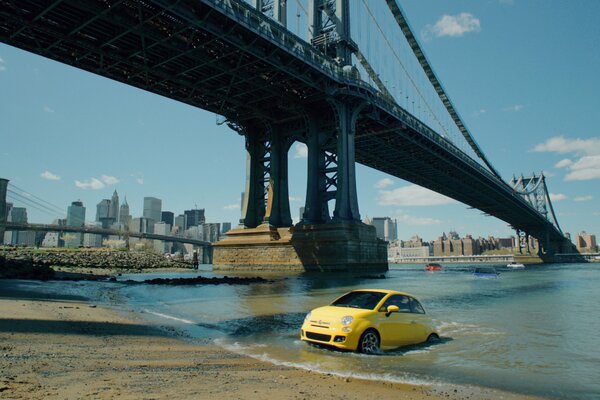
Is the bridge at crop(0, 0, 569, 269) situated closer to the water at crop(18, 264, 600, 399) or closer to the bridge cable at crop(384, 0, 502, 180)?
the bridge cable at crop(384, 0, 502, 180)

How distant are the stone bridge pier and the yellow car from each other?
3157cm

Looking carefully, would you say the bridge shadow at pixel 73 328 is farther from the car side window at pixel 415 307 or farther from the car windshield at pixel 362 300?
the car side window at pixel 415 307

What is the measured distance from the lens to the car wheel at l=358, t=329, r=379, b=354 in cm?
882

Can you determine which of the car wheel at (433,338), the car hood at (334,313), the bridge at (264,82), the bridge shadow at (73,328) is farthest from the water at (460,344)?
the bridge at (264,82)

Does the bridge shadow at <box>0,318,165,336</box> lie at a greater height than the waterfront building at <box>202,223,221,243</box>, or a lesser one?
lesser

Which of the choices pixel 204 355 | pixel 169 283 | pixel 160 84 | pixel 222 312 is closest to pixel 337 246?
pixel 169 283

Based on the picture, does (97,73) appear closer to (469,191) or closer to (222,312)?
(222,312)

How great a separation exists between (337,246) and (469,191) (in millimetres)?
66536

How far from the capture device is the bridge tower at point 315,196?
145 feet

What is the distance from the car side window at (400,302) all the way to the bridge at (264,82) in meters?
26.4

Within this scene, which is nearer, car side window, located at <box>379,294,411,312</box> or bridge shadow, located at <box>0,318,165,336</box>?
bridge shadow, located at <box>0,318,165,336</box>

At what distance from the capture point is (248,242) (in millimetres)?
50844

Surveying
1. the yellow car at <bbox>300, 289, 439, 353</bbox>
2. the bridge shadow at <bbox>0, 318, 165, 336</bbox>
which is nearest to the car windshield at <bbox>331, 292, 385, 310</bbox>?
the yellow car at <bbox>300, 289, 439, 353</bbox>

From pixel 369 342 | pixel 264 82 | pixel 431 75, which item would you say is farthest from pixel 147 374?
pixel 431 75
